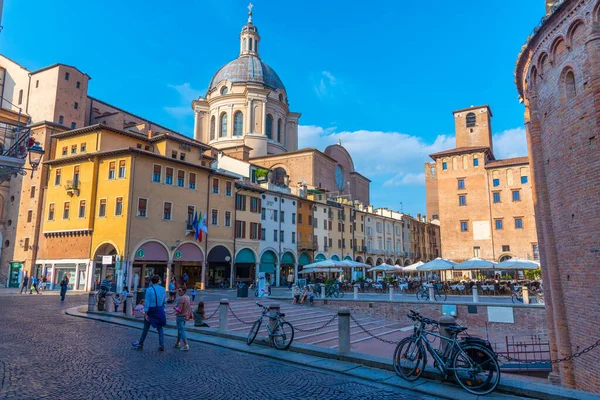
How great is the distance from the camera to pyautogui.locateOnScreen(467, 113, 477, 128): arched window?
5366 cm

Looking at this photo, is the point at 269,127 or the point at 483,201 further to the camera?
Result: the point at 269,127

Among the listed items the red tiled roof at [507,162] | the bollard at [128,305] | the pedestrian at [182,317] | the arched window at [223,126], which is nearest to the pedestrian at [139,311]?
the bollard at [128,305]

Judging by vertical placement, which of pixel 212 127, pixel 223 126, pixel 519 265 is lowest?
pixel 519 265

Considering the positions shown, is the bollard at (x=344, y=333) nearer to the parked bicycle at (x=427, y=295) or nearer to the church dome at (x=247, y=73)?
the parked bicycle at (x=427, y=295)

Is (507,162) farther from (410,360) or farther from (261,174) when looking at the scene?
(410,360)

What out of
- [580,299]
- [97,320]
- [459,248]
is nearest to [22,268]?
[97,320]

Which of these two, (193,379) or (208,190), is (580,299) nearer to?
(193,379)

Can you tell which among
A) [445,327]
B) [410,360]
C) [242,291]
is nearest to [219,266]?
[242,291]

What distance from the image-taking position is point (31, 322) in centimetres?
1462

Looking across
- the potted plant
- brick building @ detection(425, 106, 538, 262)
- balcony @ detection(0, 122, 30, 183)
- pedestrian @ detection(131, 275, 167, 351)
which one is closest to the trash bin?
balcony @ detection(0, 122, 30, 183)

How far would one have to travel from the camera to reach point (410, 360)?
7.48m

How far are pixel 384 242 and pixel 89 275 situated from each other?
42.3 metres

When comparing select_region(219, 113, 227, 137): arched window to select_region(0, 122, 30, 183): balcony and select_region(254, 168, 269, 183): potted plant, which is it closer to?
select_region(254, 168, 269, 183): potted plant

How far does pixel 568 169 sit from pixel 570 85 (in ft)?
6.53
